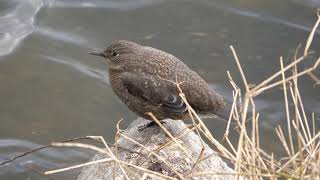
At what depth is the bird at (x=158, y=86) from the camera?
3939 millimetres

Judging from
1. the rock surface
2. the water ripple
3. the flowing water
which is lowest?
the water ripple

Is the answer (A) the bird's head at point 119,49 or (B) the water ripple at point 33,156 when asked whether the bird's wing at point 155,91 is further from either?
(B) the water ripple at point 33,156

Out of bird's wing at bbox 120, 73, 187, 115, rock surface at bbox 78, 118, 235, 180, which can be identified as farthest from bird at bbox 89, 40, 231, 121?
rock surface at bbox 78, 118, 235, 180

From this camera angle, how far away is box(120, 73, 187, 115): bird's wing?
3915 mm

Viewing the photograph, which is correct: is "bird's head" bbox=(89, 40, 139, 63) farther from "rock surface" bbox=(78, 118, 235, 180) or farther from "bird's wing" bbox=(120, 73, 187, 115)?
"rock surface" bbox=(78, 118, 235, 180)

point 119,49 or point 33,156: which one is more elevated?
point 119,49

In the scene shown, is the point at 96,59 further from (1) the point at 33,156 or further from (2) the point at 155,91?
(2) the point at 155,91

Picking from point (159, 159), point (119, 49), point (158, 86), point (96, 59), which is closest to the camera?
point (159, 159)

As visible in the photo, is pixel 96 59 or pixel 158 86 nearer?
pixel 158 86

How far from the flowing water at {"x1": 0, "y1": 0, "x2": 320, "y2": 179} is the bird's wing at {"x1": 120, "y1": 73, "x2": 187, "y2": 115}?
6.69 ft

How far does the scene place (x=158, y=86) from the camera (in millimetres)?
3947

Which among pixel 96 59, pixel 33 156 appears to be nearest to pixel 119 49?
pixel 33 156

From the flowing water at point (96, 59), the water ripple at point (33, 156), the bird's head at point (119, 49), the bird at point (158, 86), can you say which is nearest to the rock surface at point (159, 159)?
the bird at point (158, 86)

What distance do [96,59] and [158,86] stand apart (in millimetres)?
3324
